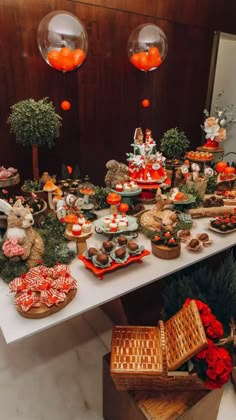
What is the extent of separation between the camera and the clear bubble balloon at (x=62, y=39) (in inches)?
69.9

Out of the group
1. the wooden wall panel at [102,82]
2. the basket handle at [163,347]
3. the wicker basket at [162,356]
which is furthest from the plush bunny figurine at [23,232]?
the wooden wall panel at [102,82]

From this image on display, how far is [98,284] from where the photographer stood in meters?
1.19

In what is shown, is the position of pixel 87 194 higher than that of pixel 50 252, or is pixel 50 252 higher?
pixel 87 194

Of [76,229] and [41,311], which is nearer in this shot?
[41,311]

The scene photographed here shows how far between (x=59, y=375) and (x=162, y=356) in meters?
0.76

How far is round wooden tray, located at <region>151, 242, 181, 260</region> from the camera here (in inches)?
53.2

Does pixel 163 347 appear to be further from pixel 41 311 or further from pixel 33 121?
pixel 33 121

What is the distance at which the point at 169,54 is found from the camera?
288 cm

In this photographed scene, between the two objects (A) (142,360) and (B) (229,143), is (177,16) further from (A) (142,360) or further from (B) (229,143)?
Answer: (A) (142,360)

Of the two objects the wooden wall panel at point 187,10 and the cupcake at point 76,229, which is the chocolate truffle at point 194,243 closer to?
the cupcake at point 76,229

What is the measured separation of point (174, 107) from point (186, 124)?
0.94ft

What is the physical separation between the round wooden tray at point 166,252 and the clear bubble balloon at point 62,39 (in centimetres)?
133

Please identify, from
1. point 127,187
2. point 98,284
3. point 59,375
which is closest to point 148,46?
point 127,187

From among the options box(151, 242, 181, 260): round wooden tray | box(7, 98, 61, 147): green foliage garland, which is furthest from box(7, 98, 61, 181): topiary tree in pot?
box(151, 242, 181, 260): round wooden tray
